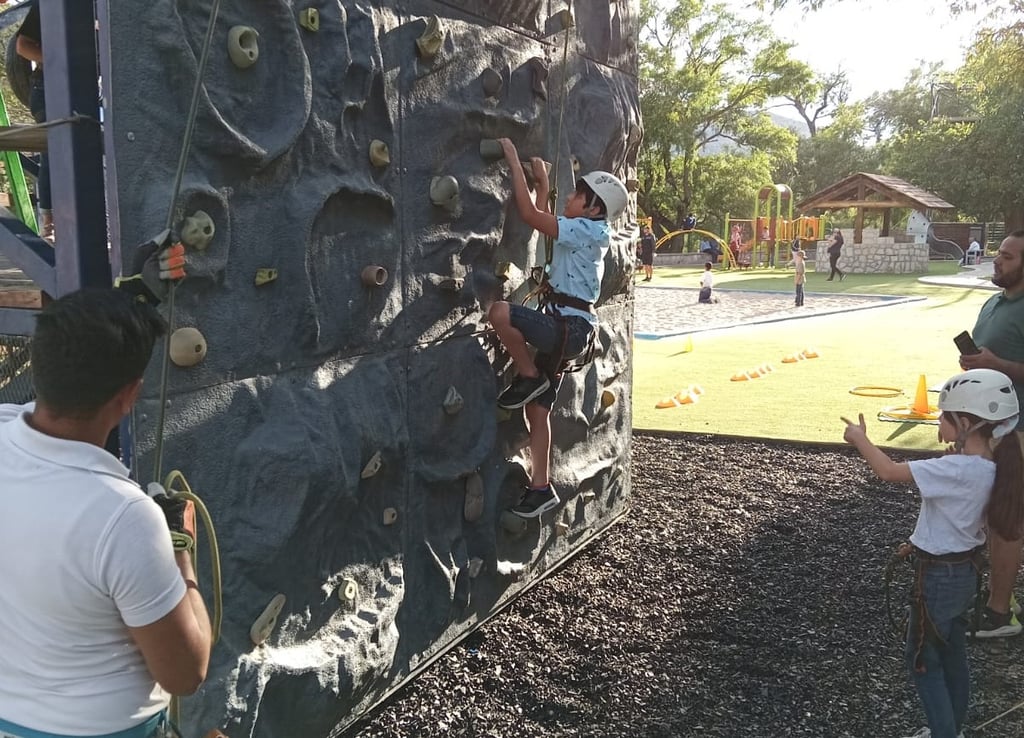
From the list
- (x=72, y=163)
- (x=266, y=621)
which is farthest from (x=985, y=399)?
(x=72, y=163)

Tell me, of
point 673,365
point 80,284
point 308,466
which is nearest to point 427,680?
point 308,466

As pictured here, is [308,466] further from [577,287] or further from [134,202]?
[577,287]

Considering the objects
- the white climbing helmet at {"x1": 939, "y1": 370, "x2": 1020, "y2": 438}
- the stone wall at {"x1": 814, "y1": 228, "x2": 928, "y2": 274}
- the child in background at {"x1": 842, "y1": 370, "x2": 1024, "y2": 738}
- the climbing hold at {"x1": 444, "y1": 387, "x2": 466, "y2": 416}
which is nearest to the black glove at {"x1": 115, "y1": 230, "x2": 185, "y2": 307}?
the climbing hold at {"x1": 444, "y1": 387, "x2": 466, "y2": 416}

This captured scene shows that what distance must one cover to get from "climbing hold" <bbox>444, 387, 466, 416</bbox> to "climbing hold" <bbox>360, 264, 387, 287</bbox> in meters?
0.76

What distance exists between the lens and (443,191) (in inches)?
143

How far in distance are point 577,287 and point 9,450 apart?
2.85 metres

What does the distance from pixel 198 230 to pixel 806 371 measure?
1026cm

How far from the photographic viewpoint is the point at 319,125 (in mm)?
3006

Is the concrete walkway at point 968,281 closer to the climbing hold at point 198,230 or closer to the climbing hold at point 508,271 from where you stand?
the climbing hold at point 508,271

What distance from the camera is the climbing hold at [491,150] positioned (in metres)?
3.96

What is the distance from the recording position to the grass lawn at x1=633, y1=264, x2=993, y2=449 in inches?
343

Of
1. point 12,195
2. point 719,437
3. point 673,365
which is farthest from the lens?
A: point 673,365

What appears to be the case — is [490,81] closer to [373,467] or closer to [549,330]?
[549,330]

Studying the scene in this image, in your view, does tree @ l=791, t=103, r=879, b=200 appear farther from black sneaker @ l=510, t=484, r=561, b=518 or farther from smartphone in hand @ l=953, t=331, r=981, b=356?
black sneaker @ l=510, t=484, r=561, b=518
